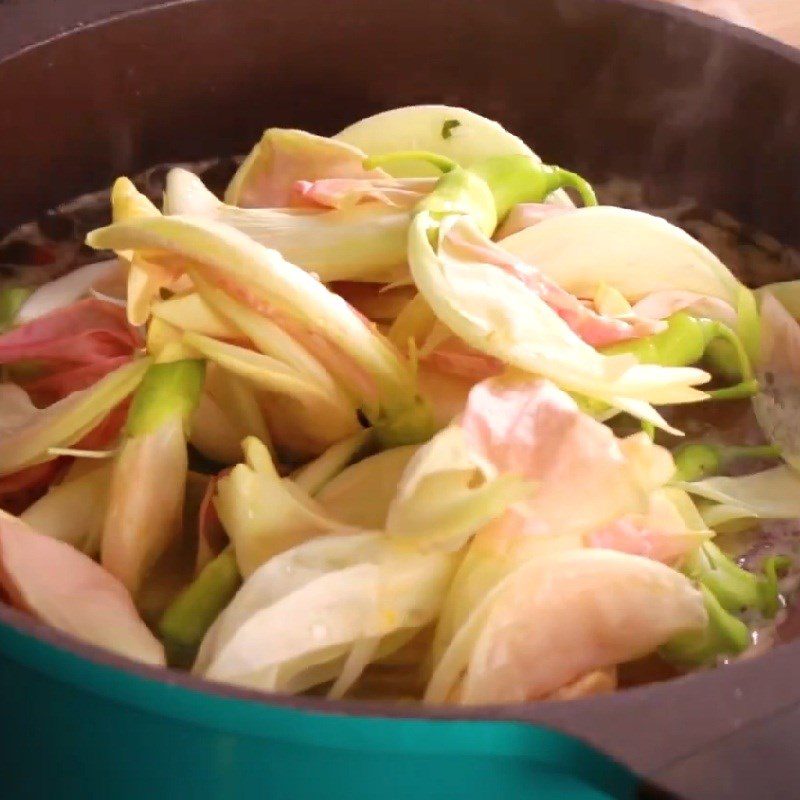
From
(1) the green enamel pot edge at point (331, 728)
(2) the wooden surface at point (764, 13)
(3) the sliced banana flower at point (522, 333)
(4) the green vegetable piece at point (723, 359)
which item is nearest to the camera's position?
(1) the green enamel pot edge at point (331, 728)

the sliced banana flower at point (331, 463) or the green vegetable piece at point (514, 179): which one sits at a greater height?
the green vegetable piece at point (514, 179)

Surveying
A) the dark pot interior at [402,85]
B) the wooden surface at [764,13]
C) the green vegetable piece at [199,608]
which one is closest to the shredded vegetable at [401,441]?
the green vegetable piece at [199,608]

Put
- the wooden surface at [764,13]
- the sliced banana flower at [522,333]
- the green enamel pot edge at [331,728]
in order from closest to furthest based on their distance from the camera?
the green enamel pot edge at [331,728]
the sliced banana flower at [522,333]
the wooden surface at [764,13]

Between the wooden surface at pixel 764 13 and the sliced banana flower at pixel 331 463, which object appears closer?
the sliced banana flower at pixel 331 463

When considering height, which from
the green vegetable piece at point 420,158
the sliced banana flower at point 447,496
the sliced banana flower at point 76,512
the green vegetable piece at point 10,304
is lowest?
the sliced banana flower at point 76,512

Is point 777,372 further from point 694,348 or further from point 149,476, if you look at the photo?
point 149,476

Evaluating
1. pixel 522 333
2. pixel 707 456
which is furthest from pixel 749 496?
pixel 522 333

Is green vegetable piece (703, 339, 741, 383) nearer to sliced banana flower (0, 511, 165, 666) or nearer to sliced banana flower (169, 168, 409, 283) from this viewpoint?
sliced banana flower (169, 168, 409, 283)

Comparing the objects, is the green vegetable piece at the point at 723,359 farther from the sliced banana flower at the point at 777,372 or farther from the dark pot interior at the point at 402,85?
the dark pot interior at the point at 402,85
